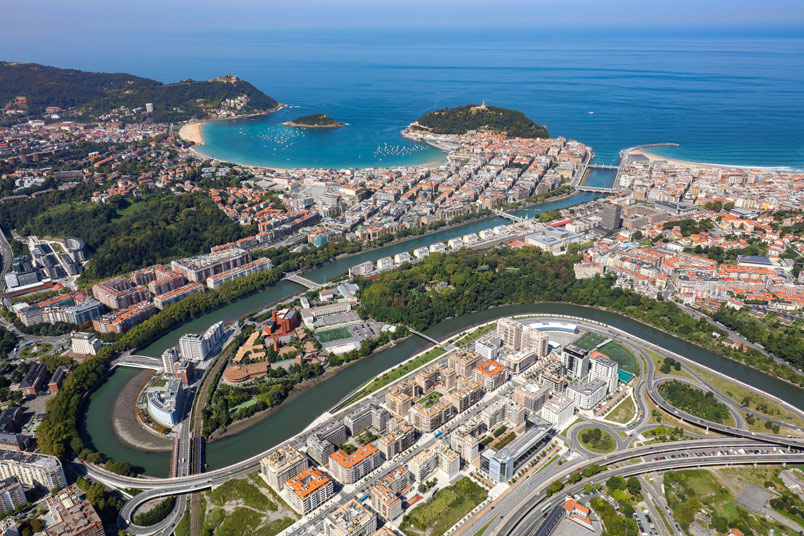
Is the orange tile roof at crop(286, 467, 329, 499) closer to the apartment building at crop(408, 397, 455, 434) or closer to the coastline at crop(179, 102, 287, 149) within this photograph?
the apartment building at crop(408, 397, 455, 434)

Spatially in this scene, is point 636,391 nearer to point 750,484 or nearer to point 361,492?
→ point 750,484

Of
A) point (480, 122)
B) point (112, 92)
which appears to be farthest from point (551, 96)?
point (112, 92)

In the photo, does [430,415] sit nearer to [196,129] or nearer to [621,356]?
[621,356]

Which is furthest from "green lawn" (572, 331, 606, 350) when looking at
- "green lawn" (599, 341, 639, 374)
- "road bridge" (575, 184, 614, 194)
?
"road bridge" (575, 184, 614, 194)

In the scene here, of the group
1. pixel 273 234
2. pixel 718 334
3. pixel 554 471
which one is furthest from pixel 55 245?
pixel 718 334

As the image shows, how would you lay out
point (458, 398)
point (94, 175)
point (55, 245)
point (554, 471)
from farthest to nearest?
point (94, 175)
point (55, 245)
point (458, 398)
point (554, 471)

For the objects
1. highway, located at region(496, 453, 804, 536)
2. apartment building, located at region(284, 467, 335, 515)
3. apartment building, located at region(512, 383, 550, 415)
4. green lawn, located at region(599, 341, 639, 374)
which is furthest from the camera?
green lawn, located at region(599, 341, 639, 374)
